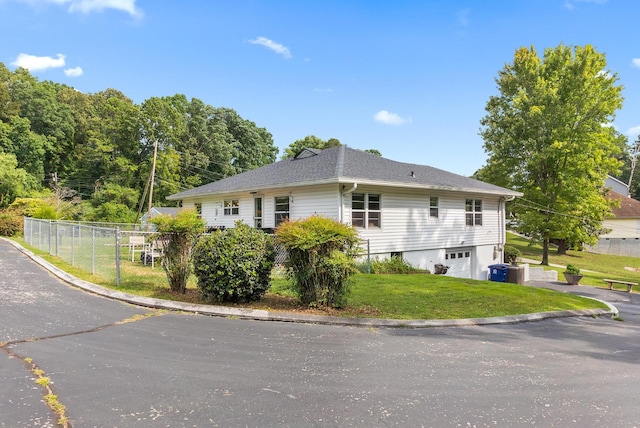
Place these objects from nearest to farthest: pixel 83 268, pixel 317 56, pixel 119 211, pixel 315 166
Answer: pixel 83 268 < pixel 315 166 < pixel 317 56 < pixel 119 211

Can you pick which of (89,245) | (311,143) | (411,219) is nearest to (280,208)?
(411,219)

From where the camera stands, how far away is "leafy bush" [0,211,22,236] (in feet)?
84.4

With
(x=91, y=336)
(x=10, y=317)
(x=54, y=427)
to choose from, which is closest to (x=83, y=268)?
(x=10, y=317)

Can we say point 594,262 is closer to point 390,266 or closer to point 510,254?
point 510,254

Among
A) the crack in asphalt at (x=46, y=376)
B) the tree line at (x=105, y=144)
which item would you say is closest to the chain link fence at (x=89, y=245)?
the crack in asphalt at (x=46, y=376)

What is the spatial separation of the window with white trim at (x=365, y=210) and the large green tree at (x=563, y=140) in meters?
14.4

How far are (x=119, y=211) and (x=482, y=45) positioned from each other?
34.7 metres

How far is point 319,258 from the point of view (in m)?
6.71

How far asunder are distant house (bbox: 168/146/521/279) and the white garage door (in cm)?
5

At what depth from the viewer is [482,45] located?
16141 millimetres

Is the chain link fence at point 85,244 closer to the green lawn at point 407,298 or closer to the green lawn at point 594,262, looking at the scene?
the green lawn at point 407,298

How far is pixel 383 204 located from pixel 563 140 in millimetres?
15460

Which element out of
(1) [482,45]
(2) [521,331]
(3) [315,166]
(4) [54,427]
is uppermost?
(1) [482,45]

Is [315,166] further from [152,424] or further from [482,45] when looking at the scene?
[152,424]
